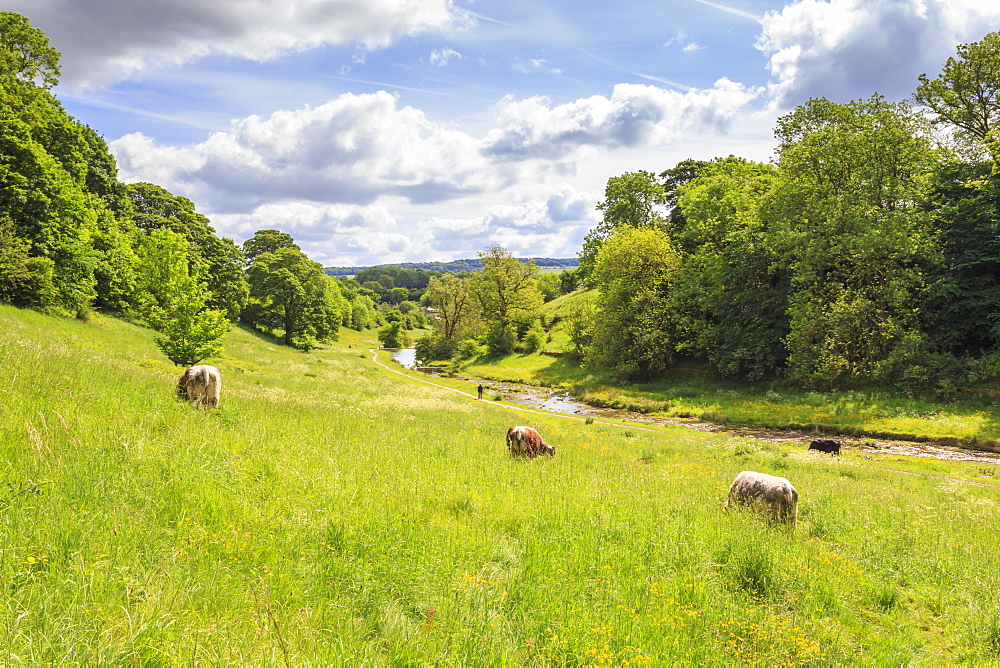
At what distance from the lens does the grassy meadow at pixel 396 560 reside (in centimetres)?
384

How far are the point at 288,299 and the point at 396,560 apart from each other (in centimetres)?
6767

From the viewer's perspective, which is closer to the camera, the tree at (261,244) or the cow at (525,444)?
the cow at (525,444)

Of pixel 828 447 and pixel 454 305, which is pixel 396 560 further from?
pixel 454 305

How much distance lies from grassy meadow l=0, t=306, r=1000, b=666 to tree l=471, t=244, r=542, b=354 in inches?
2654

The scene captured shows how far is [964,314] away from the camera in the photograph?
110 ft

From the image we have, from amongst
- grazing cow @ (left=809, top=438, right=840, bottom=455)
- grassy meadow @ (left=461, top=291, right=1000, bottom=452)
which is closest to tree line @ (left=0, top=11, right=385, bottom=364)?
grazing cow @ (left=809, top=438, right=840, bottom=455)

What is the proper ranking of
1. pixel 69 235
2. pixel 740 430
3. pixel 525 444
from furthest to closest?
pixel 740 430
pixel 69 235
pixel 525 444

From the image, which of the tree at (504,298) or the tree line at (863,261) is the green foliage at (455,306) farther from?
the tree line at (863,261)

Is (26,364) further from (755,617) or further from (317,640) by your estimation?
(755,617)

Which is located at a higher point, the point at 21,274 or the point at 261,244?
the point at 261,244

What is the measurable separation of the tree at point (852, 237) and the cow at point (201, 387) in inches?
1554

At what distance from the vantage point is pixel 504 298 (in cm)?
8062

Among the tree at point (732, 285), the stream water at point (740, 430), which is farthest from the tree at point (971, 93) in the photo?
the stream water at point (740, 430)

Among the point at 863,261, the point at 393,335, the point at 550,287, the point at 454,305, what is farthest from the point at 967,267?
the point at 393,335
